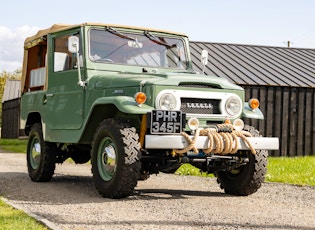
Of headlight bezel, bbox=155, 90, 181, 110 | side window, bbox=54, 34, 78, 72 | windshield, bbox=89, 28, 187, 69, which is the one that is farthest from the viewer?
side window, bbox=54, 34, 78, 72

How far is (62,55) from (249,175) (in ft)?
11.9

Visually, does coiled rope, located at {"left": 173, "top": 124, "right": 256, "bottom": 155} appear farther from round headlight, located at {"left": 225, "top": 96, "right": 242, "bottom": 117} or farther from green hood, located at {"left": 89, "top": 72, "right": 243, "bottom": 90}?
green hood, located at {"left": 89, "top": 72, "right": 243, "bottom": 90}

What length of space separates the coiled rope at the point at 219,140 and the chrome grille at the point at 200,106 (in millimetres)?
358

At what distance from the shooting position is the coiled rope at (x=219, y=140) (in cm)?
753

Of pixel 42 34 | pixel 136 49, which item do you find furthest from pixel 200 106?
pixel 42 34

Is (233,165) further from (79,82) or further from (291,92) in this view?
(291,92)

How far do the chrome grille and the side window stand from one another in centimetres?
224

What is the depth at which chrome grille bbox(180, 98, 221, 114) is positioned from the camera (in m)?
8.13

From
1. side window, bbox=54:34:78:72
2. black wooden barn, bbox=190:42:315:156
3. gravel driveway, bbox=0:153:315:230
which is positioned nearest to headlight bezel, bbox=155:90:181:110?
gravel driveway, bbox=0:153:315:230

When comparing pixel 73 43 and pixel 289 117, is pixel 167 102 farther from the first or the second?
pixel 289 117

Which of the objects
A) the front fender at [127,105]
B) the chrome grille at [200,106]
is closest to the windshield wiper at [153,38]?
the chrome grille at [200,106]

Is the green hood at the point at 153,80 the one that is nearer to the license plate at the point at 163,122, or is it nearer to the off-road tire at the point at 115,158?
the license plate at the point at 163,122

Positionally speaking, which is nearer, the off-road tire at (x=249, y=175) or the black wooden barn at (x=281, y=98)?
the off-road tire at (x=249, y=175)

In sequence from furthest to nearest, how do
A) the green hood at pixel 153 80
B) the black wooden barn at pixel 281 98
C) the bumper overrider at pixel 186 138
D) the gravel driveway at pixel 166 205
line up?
the black wooden barn at pixel 281 98 → the green hood at pixel 153 80 → the bumper overrider at pixel 186 138 → the gravel driveway at pixel 166 205
